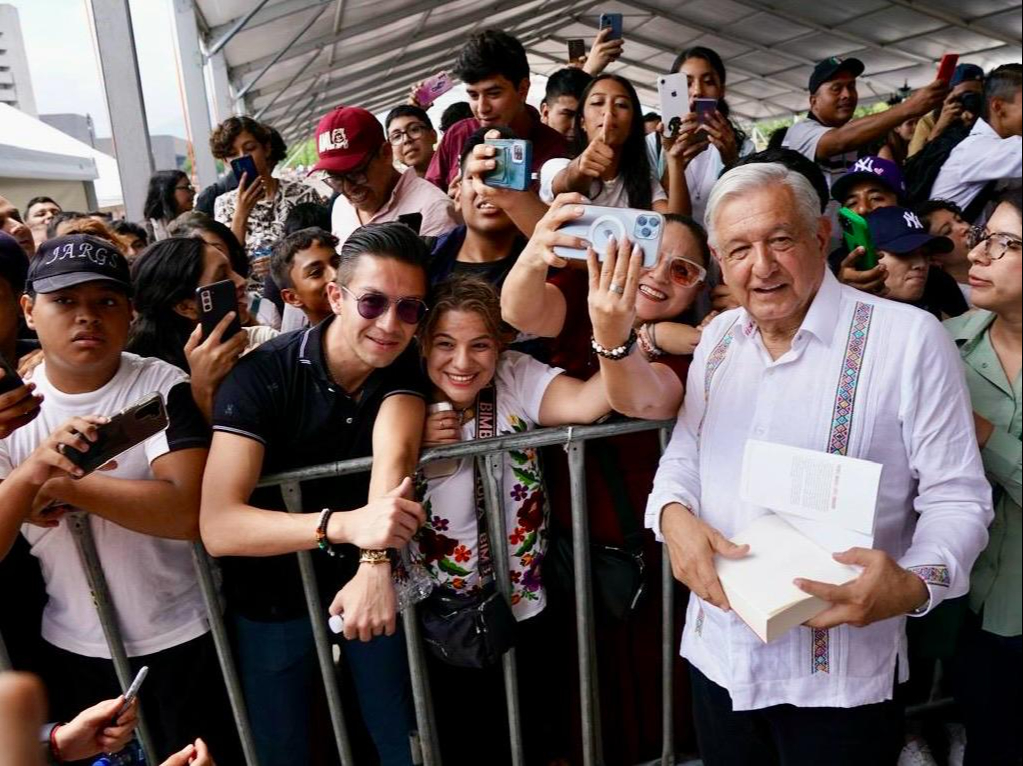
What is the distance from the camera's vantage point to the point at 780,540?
4.31ft

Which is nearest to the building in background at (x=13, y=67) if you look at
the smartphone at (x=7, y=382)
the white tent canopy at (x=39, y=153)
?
the white tent canopy at (x=39, y=153)

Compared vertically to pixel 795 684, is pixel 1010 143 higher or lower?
higher

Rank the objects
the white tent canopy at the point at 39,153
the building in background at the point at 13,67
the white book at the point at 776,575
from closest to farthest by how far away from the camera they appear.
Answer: the white book at the point at 776,575
the building in background at the point at 13,67
the white tent canopy at the point at 39,153

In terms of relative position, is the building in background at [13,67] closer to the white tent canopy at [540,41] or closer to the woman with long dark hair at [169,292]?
the white tent canopy at [540,41]

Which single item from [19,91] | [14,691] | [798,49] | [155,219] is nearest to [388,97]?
[798,49]

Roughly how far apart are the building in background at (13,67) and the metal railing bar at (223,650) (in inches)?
179

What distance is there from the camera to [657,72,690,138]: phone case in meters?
2.66

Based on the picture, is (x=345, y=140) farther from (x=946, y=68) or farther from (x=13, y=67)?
(x=13, y=67)

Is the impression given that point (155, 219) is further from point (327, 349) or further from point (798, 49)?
point (798, 49)

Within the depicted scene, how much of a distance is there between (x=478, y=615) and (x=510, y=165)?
120cm

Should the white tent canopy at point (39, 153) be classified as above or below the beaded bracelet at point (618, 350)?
above

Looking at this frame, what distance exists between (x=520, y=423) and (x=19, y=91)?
6.64 m

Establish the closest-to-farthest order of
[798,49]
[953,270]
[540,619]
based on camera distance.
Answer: [540,619] < [953,270] < [798,49]

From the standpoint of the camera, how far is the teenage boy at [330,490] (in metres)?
1.58
